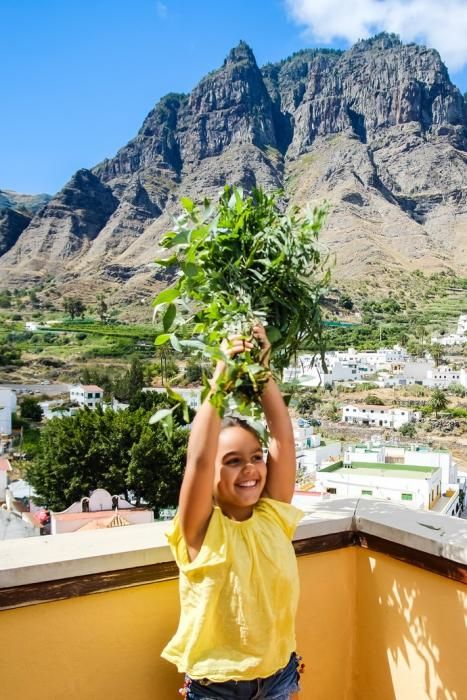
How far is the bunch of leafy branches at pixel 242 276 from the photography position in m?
1.11

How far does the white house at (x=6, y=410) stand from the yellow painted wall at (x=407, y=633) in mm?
29775

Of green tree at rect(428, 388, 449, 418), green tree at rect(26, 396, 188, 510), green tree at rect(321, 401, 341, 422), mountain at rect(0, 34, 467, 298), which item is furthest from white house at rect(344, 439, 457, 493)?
mountain at rect(0, 34, 467, 298)

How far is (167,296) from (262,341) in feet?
0.75

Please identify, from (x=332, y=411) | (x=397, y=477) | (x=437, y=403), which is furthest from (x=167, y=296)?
(x=437, y=403)

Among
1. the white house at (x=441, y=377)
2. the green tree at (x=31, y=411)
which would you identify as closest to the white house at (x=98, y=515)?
the green tree at (x=31, y=411)

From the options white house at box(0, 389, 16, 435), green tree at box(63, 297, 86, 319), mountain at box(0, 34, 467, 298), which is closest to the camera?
white house at box(0, 389, 16, 435)

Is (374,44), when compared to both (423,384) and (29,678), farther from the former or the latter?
(29,678)

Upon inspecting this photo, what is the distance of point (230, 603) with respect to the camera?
1.06 m

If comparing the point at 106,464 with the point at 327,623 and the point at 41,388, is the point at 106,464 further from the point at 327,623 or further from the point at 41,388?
the point at 41,388

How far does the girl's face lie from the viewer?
43.9 inches

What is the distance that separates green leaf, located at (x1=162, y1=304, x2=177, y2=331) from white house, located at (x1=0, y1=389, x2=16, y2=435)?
98.6ft

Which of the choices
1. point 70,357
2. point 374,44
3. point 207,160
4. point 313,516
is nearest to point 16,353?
point 70,357

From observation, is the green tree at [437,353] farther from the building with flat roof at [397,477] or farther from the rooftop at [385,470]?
the rooftop at [385,470]

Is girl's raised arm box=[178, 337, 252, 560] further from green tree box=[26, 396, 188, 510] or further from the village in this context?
green tree box=[26, 396, 188, 510]
